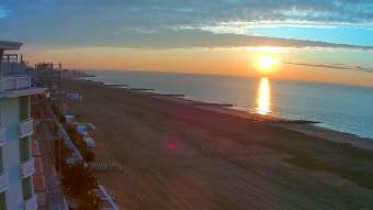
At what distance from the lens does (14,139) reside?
52.7ft

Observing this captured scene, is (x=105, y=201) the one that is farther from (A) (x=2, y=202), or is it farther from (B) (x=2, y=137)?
(B) (x=2, y=137)

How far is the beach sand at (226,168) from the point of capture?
29.6 metres

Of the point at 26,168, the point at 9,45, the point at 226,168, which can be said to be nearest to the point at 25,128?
the point at 26,168

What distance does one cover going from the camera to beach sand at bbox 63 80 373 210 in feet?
97.2

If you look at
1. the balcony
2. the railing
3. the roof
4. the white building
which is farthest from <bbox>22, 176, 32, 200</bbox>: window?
the railing

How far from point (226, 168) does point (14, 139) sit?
78.8ft

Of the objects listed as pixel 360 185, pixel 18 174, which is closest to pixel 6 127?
pixel 18 174

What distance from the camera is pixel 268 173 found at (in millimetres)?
37281

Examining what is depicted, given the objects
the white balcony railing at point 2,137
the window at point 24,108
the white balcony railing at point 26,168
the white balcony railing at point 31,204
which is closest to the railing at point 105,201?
the white balcony railing at point 31,204

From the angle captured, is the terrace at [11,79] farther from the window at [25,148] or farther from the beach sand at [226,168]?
the beach sand at [226,168]

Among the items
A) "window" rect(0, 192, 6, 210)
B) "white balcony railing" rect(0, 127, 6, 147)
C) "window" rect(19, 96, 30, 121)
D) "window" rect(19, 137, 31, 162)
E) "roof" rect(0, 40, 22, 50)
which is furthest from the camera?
"window" rect(19, 137, 31, 162)

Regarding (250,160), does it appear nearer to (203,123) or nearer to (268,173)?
(268,173)

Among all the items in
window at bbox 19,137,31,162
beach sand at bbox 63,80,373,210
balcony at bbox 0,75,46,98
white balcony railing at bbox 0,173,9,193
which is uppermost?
balcony at bbox 0,75,46,98

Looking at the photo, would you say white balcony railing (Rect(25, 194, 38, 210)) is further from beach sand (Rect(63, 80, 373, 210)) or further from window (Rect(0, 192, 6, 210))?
beach sand (Rect(63, 80, 373, 210))
